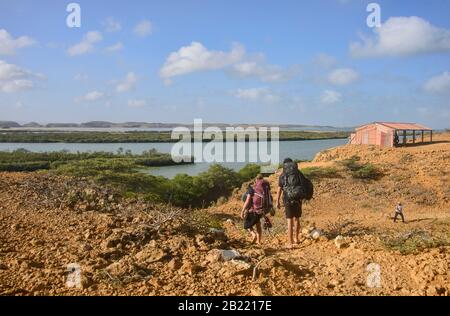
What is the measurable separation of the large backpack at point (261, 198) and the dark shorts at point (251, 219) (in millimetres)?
86

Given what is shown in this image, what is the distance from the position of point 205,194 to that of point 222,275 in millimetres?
17735

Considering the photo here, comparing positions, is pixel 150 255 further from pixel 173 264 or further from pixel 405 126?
pixel 405 126

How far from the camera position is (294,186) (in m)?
5.52

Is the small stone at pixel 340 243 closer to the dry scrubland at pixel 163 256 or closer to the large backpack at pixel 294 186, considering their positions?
the dry scrubland at pixel 163 256

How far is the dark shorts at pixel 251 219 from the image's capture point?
5914 millimetres

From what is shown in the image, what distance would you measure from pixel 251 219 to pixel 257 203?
0.87 ft

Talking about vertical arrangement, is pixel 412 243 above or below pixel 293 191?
below

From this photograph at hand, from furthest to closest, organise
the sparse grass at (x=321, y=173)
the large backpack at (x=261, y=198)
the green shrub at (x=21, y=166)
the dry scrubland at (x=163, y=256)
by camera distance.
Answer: the green shrub at (x=21, y=166)
the sparse grass at (x=321, y=173)
the large backpack at (x=261, y=198)
the dry scrubland at (x=163, y=256)

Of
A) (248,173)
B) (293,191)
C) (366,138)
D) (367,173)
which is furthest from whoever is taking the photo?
(366,138)

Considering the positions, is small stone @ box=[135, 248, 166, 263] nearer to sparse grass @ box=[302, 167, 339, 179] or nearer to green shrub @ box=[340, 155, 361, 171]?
sparse grass @ box=[302, 167, 339, 179]

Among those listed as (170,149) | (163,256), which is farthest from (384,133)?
(170,149)

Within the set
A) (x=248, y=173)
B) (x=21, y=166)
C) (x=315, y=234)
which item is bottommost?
(x=21, y=166)

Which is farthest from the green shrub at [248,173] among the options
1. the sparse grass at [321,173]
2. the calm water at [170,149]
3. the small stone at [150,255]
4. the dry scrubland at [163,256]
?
the small stone at [150,255]

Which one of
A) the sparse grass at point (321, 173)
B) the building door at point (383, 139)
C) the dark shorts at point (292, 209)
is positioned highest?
the building door at point (383, 139)
